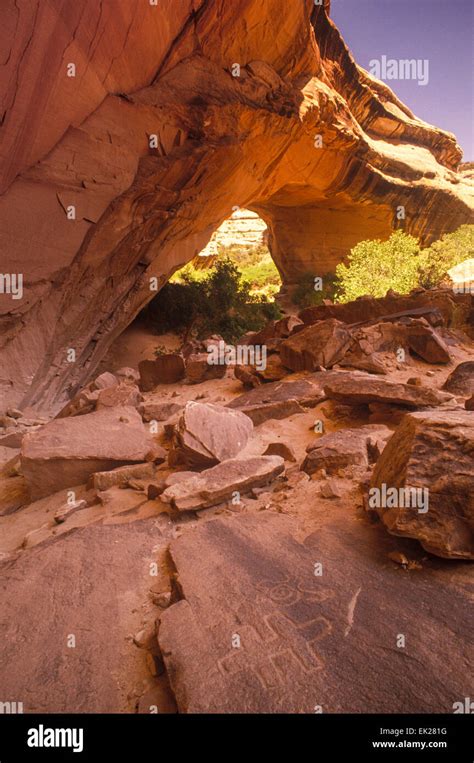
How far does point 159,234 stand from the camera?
10961 millimetres

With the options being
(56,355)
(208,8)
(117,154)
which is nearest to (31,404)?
(56,355)

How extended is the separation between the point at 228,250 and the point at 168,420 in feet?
105

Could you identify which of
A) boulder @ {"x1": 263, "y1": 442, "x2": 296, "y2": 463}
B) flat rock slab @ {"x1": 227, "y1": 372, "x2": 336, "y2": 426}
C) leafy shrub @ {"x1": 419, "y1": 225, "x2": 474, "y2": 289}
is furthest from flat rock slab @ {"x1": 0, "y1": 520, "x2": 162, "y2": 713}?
leafy shrub @ {"x1": 419, "y1": 225, "x2": 474, "y2": 289}

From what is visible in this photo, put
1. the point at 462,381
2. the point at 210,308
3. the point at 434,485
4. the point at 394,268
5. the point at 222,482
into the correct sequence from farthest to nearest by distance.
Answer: the point at 210,308
the point at 394,268
the point at 462,381
the point at 222,482
the point at 434,485

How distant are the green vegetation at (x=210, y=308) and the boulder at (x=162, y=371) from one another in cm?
730

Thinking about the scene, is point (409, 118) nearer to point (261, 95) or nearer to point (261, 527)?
point (261, 95)

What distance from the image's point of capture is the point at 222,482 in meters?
3.09

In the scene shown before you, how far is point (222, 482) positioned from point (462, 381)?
3.65 m

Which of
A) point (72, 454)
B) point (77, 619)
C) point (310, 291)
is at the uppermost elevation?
point (310, 291)

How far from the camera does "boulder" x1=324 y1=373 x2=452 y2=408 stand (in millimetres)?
4016

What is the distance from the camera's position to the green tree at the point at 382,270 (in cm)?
1378

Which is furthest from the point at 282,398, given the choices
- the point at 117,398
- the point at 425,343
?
the point at 425,343

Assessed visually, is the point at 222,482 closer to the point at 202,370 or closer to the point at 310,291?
the point at 202,370

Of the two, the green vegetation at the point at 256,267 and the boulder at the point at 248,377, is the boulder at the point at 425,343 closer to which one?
the boulder at the point at 248,377
